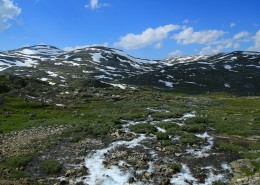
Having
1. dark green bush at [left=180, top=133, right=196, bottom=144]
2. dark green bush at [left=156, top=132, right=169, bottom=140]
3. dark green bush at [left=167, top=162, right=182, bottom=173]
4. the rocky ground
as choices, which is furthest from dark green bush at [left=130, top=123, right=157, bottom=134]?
dark green bush at [left=167, top=162, right=182, bottom=173]

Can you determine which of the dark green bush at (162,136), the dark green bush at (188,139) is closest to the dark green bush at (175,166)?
the dark green bush at (188,139)

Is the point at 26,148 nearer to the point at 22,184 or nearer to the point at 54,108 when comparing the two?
the point at 22,184

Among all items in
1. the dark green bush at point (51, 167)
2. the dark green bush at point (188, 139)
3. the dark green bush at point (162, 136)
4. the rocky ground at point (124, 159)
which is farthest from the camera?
the dark green bush at point (162, 136)

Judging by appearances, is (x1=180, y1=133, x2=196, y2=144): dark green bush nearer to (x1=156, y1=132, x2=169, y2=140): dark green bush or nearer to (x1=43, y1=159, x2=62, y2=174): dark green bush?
(x1=156, y1=132, x2=169, y2=140): dark green bush

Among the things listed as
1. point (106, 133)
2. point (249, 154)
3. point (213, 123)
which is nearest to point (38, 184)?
point (106, 133)

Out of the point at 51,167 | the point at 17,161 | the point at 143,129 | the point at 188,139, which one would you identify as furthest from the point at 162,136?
the point at 17,161

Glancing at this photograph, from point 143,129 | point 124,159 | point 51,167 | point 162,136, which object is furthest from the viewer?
point 143,129

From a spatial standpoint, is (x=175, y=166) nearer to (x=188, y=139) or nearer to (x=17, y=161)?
(x=188, y=139)

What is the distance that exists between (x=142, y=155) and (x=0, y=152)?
15.9 meters

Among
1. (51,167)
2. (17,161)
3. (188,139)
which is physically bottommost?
(51,167)

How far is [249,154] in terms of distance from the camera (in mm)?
37312

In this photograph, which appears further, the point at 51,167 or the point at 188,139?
the point at 188,139

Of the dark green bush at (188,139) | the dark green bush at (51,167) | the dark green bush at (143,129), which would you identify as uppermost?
the dark green bush at (143,129)

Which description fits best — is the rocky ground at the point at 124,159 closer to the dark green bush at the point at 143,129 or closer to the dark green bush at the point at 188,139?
the dark green bush at the point at 188,139
